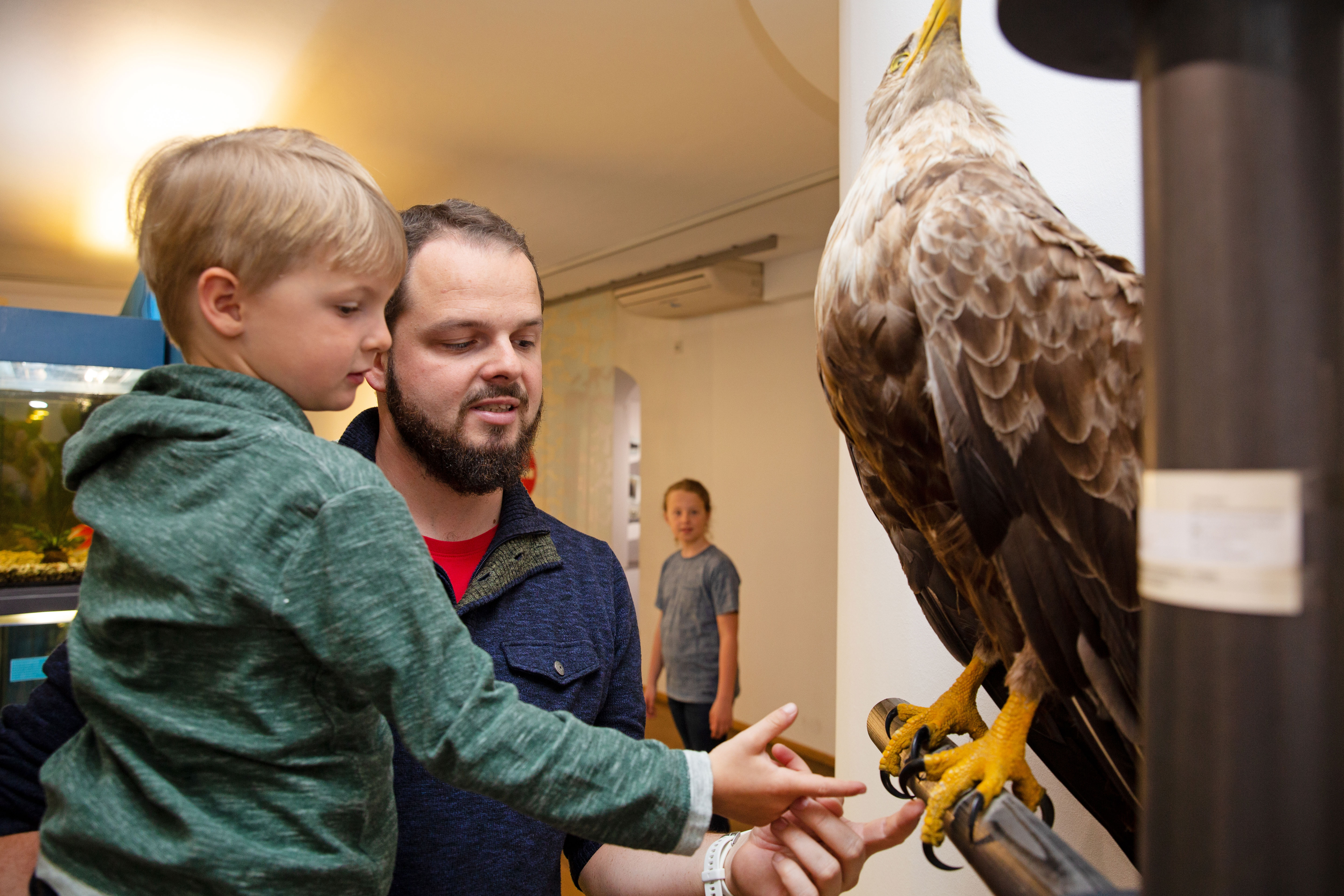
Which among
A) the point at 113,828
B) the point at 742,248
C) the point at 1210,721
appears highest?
the point at 742,248

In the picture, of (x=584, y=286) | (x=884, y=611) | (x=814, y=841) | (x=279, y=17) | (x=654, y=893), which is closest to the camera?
(x=814, y=841)

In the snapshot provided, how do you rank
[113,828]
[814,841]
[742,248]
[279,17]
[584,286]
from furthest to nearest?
1. [584,286]
2. [742,248]
3. [279,17]
4. [814,841]
5. [113,828]

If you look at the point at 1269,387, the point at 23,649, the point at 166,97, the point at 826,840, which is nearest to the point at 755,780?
the point at 826,840

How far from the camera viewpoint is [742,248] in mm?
5402

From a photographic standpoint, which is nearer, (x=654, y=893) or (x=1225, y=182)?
(x=1225, y=182)

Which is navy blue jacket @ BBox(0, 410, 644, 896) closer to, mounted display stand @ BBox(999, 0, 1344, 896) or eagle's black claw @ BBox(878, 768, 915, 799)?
eagle's black claw @ BBox(878, 768, 915, 799)

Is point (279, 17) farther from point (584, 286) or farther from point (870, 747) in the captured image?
point (584, 286)

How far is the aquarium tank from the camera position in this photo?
2602 mm

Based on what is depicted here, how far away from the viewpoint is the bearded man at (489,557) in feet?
3.27

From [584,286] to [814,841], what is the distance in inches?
247

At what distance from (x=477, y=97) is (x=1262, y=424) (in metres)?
3.57

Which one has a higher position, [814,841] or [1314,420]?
[1314,420]

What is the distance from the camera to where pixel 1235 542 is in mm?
289

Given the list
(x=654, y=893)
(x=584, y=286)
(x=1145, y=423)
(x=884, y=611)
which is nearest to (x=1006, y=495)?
(x=1145, y=423)
